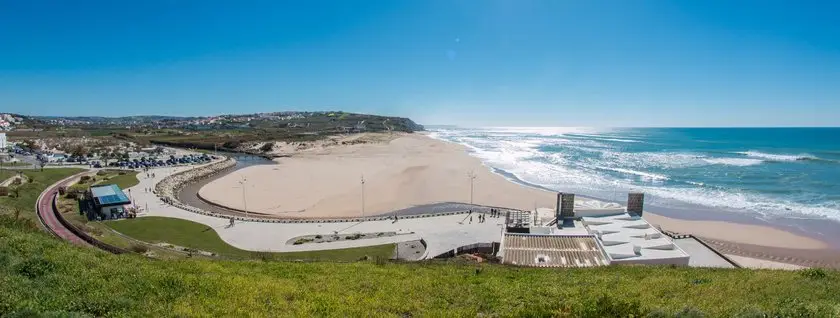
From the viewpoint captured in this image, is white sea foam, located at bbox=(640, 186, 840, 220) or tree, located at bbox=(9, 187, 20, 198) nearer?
tree, located at bbox=(9, 187, 20, 198)

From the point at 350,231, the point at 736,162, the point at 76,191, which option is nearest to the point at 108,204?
the point at 76,191

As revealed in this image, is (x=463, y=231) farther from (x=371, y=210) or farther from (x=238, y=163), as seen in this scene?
(x=238, y=163)

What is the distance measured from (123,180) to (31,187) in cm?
953

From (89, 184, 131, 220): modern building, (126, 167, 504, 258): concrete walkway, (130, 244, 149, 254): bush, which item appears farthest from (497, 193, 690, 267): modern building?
(89, 184, 131, 220): modern building

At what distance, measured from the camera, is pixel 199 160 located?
238 ft

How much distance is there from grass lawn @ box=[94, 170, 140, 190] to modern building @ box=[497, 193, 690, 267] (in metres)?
43.4

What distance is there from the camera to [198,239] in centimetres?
2689

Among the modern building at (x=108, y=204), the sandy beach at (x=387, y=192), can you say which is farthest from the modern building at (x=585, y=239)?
the modern building at (x=108, y=204)

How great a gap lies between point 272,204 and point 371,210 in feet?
35.3

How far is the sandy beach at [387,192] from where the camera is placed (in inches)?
1252

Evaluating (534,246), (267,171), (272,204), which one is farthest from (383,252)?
(267,171)

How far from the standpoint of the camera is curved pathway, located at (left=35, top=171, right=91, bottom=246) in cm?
2471

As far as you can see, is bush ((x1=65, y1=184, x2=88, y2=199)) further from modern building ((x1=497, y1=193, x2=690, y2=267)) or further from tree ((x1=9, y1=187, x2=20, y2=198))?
modern building ((x1=497, y1=193, x2=690, y2=267))

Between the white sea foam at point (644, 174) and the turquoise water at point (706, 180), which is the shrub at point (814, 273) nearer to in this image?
the turquoise water at point (706, 180)
